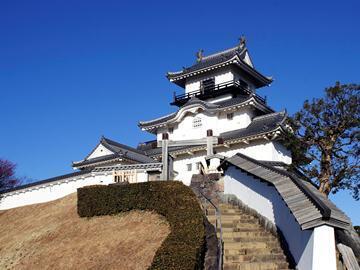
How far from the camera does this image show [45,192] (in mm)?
25938

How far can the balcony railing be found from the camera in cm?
3397

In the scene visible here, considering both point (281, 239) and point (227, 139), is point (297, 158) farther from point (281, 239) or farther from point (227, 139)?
point (281, 239)

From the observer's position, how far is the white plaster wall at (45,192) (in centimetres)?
2477

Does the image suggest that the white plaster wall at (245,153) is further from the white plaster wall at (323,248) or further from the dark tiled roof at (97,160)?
the white plaster wall at (323,248)

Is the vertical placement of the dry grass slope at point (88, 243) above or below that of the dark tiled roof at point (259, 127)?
below

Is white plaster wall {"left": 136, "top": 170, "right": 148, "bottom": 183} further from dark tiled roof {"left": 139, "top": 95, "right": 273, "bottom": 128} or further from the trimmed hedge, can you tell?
dark tiled roof {"left": 139, "top": 95, "right": 273, "bottom": 128}

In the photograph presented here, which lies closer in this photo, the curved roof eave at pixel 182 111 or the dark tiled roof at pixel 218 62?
the curved roof eave at pixel 182 111

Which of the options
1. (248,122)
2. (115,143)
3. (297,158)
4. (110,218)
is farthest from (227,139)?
(110,218)

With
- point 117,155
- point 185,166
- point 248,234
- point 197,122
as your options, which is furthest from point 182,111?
point 248,234

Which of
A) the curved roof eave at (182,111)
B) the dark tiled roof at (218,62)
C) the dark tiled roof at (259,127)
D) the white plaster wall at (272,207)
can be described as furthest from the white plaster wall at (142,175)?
the dark tiled roof at (218,62)

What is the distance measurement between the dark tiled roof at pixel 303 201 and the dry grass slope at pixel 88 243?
10.9ft

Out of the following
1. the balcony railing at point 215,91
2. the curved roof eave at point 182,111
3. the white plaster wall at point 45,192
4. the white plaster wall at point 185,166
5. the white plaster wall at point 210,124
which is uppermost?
the balcony railing at point 215,91

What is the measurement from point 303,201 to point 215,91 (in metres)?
26.4

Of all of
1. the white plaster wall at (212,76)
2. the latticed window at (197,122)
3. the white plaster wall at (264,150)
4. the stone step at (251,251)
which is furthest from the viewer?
the white plaster wall at (212,76)
